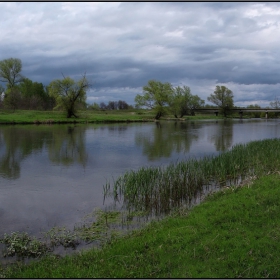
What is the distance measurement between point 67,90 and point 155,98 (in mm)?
25112

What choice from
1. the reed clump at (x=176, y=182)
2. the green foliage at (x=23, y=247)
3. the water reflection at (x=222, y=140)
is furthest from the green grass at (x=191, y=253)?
the water reflection at (x=222, y=140)

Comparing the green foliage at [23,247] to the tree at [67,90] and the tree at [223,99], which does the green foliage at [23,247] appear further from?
the tree at [223,99]

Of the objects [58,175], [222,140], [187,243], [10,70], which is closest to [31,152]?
[58,175]

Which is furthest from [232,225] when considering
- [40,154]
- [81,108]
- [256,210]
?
[81,108]

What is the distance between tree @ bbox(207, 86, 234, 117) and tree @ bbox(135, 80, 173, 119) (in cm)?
3763

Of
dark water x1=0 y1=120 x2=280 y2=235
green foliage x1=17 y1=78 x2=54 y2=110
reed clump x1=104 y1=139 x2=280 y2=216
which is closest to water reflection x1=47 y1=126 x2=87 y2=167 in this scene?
dark water x1=0 y1=120 x2=280 y2=235

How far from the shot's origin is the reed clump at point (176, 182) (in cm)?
984

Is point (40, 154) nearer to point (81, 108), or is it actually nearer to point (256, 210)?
point (256, 210)

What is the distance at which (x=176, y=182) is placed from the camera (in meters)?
10.9

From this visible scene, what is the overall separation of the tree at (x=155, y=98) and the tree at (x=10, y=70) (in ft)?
92.8

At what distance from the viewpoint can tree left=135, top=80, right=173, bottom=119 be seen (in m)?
74.6

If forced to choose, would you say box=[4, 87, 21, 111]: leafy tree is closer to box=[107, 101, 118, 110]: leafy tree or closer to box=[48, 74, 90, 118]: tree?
box=[48, 74, 90, 118]: tree

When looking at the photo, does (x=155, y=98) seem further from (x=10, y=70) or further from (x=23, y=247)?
(x=23, y=247)

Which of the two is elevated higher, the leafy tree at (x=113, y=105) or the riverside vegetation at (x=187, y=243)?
the leafy tree at (x=113, y=105)
